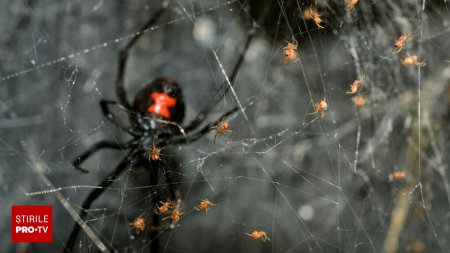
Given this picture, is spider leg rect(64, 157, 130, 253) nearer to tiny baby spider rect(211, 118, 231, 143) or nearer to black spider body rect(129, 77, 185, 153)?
black spider body rect(129, 77, 185, 153)

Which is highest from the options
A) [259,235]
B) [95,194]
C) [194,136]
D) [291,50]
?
[291,50]

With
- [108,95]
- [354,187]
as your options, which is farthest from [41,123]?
[354,187]

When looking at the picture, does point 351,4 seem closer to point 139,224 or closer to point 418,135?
point 418,135

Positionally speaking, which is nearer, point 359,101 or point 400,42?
point 400,42

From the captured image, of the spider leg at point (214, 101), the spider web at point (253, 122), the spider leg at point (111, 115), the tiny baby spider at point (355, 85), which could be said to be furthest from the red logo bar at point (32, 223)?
the tiny baby spider at point (355, 85)

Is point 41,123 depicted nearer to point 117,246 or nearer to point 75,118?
point 75,118

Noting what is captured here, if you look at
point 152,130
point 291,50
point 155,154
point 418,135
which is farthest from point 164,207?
point 418,135
